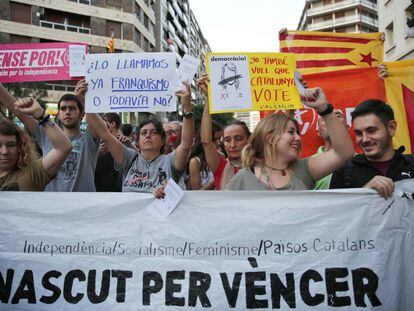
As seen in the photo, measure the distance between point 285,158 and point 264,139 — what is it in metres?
0.18

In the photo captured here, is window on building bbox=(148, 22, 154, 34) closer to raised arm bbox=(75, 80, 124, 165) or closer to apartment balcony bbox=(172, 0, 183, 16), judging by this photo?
apartment balcony bbox=(172, 0, 183, 16)

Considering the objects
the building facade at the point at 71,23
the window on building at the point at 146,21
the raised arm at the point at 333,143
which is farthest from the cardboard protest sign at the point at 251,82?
the window on building at the point at 146,21

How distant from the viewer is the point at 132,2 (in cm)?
3212

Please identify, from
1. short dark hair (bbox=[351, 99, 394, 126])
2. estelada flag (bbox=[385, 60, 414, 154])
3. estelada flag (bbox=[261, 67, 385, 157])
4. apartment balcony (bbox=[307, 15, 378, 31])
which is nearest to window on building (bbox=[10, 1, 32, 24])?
estelada flag (bbox=[261, 67, 385, 157])

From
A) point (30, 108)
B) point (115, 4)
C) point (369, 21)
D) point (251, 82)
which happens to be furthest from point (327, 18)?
point (30, 108)

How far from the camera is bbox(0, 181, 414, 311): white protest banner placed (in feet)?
7.29

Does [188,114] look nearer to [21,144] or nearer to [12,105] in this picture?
[21,144]

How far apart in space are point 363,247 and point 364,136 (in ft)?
2.23

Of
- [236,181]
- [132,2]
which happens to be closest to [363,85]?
[236,181]

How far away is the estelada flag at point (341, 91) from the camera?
4.47 m

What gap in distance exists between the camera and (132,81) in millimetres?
3381

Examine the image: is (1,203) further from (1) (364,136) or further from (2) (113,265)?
(1) (364,136)

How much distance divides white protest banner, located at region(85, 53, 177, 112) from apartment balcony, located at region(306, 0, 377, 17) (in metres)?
60.4

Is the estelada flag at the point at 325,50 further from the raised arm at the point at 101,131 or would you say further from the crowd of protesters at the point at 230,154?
the raised arm at the point at 101,131
